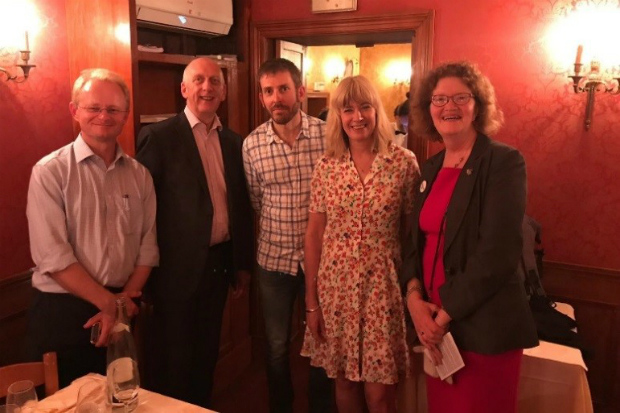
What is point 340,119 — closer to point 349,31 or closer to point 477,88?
point 477,88

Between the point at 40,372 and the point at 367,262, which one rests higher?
the point at 367,262

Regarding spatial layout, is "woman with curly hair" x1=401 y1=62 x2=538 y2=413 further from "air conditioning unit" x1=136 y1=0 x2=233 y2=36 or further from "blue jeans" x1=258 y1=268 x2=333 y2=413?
"air conditioning unit" x1=136 y1=0 x2=233 y2=36

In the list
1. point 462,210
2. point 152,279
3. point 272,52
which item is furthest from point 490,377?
point 272,52

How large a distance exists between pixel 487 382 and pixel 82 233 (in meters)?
1.43

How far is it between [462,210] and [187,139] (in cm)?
114

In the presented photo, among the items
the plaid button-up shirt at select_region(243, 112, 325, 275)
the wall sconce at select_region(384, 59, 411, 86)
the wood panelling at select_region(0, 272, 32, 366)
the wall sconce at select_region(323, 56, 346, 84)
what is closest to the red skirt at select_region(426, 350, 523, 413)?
the plaid button-up shirt at select_region(243, 112, 325, 275)

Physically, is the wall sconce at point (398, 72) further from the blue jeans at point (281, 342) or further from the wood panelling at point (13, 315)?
the wood panelling at point (13, 315)

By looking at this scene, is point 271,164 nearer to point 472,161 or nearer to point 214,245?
point 214,245

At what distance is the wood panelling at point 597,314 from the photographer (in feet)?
8.66

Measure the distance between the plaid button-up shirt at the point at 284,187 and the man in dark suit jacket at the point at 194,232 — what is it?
0.11 meters

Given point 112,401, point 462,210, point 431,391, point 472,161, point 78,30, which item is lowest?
point 431,391

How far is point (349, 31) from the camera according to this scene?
9.68 ft

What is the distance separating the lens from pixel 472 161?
1607 millimetres

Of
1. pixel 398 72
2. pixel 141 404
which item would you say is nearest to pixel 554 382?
pixel 141 404
